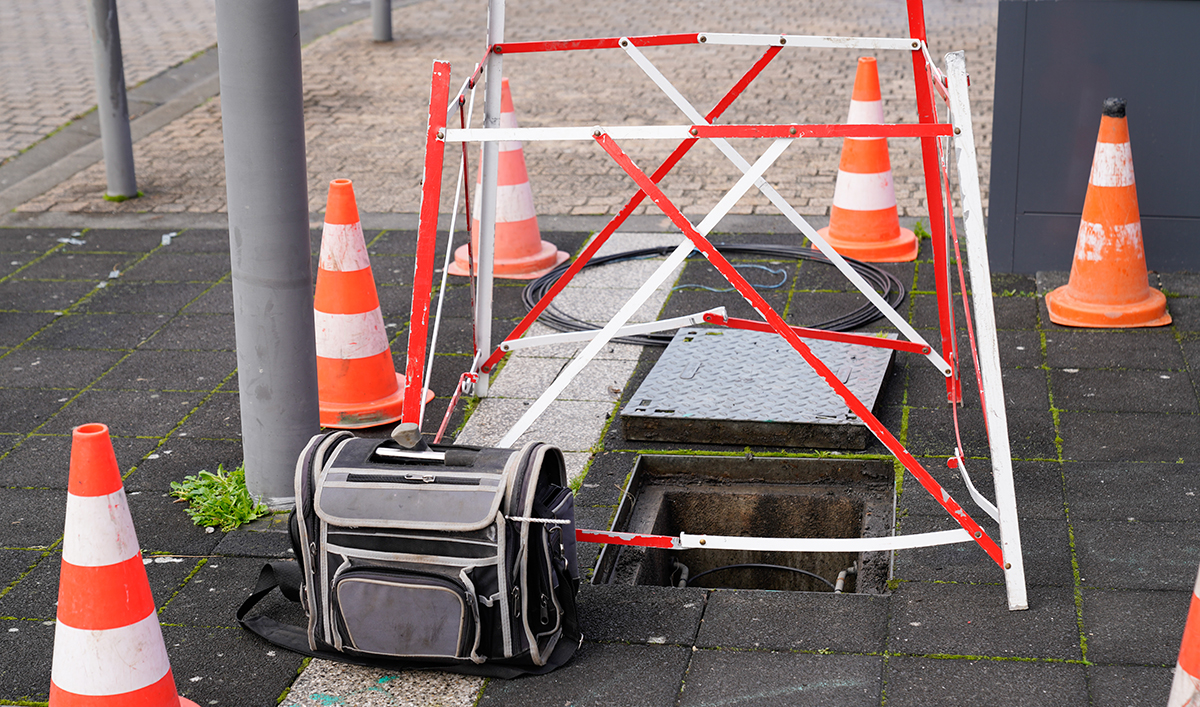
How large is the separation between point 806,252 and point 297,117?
11.1ft

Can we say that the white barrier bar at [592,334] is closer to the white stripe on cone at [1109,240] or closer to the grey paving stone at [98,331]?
the white stripe on cone at [1109,240]

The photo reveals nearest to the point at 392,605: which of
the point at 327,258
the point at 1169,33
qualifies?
the point at 327,258

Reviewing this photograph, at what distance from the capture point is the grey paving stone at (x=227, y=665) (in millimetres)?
3232

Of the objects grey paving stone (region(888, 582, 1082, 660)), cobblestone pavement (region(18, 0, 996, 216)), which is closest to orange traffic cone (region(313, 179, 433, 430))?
grey paving stone (region(888, 582, 1082, 660))

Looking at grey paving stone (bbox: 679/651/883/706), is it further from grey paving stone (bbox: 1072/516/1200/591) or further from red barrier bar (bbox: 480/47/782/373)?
red barrier bar (bbox: 480/47/782/373)

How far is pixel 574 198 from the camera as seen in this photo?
7934mm

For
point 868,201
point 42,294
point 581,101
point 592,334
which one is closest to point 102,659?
point 592,334

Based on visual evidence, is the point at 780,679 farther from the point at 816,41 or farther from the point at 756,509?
the point at 816,41

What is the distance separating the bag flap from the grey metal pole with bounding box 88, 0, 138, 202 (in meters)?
5.30

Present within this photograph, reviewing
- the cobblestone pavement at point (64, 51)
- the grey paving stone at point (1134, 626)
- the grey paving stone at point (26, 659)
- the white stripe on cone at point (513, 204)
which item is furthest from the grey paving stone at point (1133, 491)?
the cobblestone pavement at point (64, 51)

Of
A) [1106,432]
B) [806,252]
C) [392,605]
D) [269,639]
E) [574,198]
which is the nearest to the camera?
[392,605]

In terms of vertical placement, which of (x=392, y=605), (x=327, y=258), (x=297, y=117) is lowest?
(x=392, y=605)

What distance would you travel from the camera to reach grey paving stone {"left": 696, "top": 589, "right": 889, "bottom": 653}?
335 centimetres

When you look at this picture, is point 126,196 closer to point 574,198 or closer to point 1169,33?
point 574,198
